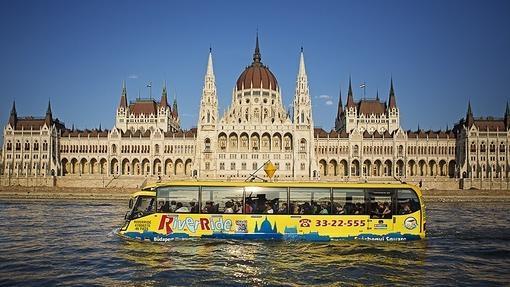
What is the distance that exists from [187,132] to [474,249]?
8588 centimetres

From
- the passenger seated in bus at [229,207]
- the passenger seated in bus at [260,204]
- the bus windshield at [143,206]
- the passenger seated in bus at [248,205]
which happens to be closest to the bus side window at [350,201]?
the passenger seated in bus at [260,204]

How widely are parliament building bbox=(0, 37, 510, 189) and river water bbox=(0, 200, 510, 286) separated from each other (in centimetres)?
7029

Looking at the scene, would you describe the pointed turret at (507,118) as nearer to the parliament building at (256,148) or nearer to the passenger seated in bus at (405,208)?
the parliament building at (256,148)

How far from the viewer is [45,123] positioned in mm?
97438

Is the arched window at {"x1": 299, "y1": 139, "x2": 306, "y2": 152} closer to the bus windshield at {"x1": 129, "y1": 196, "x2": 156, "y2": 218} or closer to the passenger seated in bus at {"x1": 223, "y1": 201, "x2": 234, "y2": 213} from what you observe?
the passenger seated in bus at {"x1": 223, "y1": 201, "x2": 234, "y2": 213}

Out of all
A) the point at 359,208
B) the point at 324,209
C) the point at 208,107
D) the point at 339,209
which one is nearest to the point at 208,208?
the point at 324,209

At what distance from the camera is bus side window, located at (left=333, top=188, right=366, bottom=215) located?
19766 millimetres

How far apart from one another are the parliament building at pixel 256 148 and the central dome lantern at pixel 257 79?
5.51 feet

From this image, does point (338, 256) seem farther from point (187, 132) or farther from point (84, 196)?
point (187, 132)

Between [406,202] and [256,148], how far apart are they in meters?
77.8

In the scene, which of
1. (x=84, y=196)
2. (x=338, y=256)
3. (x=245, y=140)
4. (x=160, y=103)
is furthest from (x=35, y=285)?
(x=160, y=103)

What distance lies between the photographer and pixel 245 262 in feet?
52.9

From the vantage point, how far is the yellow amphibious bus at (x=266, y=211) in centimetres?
1973

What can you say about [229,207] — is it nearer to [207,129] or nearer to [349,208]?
[349,208]
